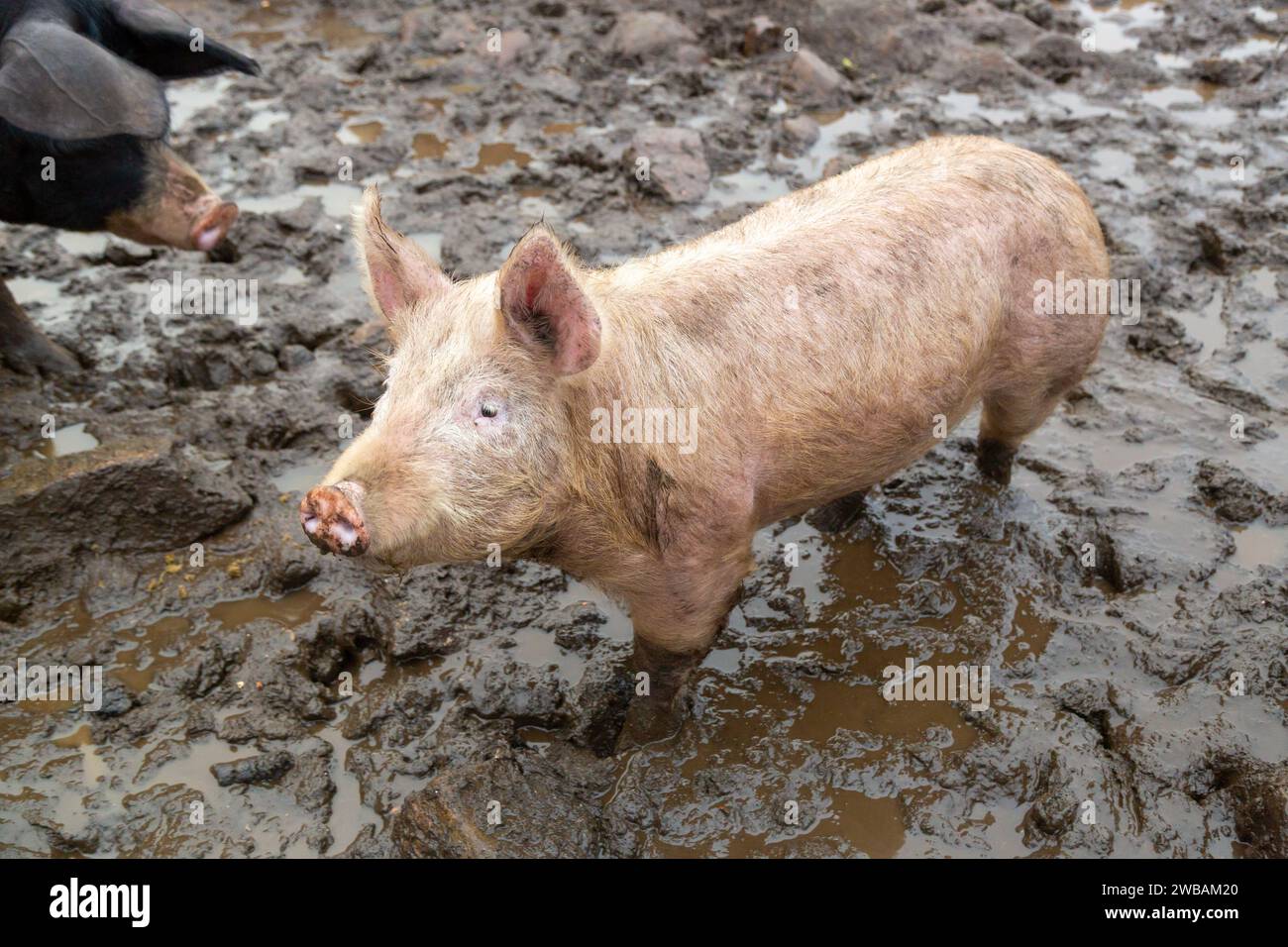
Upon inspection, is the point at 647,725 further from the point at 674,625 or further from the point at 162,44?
the point at 162,44

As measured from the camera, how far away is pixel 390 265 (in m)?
3.78

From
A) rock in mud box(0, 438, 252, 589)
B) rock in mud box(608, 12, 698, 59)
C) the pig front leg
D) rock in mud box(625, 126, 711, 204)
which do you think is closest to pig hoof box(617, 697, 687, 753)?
the pig front leg

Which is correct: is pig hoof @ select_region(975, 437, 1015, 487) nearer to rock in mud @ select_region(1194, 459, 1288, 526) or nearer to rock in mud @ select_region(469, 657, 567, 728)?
rock in mud @ select_region(1194, 459, 1288, 526)

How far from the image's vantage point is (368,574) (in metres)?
5.36

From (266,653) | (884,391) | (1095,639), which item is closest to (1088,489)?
(1095,639)

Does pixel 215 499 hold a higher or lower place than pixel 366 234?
lower

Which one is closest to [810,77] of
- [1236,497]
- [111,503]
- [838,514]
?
[838,514]

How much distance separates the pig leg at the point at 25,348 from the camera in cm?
648

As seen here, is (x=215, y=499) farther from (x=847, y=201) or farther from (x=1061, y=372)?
(x=1061, y=372)

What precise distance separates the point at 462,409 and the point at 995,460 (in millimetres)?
3437

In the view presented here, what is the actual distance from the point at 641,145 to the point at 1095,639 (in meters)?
5.54

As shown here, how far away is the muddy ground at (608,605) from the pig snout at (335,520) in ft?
4.73

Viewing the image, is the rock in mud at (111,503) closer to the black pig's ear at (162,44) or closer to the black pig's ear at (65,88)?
the black pig's ear at (65,88)

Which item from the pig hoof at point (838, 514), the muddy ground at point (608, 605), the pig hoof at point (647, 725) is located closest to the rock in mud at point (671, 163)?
the muddy ground at point (608, 605)
